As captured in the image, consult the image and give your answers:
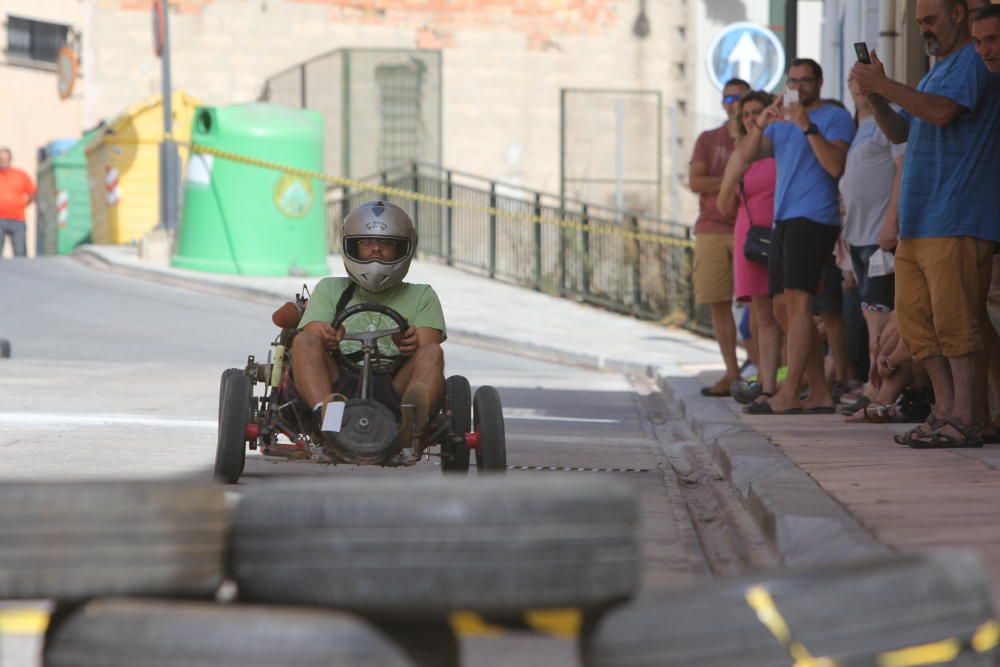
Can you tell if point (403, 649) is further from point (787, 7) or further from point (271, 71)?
point (271, 71)

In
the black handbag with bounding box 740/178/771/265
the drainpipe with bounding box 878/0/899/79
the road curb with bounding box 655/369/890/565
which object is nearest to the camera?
the road curb with bounding box 655/369/890/565

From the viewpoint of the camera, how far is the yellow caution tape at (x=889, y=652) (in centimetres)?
374

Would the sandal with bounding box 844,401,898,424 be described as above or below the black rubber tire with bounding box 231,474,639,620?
below

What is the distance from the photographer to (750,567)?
5863 mm

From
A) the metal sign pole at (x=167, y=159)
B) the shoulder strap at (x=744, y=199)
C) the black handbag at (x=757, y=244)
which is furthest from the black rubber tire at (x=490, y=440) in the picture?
the metal sign pole at (x=167, y=159)

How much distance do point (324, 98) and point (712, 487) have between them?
21.7 metres

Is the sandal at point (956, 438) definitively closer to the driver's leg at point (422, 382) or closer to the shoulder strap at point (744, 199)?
the driver's leg at point (422, 382)

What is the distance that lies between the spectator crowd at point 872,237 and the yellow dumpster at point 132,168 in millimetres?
15802

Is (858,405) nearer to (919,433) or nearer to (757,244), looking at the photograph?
(757,244)

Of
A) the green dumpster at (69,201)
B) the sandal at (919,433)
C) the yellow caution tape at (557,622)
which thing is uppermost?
the yellow caution tape at (557,622)

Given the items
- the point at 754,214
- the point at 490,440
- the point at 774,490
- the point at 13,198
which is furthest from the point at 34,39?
the point at 774,490

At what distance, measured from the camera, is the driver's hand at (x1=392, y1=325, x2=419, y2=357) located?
7.89 meters

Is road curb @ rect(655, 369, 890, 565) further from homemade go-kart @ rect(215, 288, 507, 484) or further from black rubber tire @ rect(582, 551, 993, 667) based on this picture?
black rubber tire @ rect(582, 551, 993, 667)

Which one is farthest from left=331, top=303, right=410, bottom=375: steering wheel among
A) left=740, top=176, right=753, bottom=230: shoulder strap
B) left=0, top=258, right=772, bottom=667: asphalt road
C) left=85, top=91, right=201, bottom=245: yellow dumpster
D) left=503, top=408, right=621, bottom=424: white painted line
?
left=85, top=91, right=201, bottom=245: yellow dumpster
